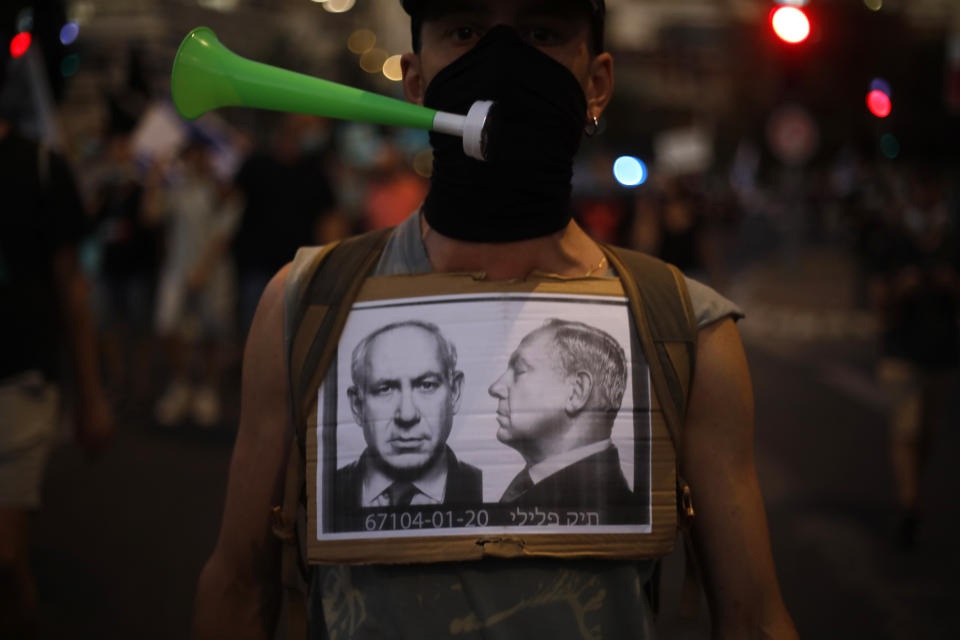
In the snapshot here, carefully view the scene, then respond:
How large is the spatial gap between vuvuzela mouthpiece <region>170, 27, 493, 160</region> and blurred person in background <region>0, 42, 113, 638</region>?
1824 mm

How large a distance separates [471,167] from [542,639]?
0.76 metres

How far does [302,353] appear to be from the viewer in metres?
1.84

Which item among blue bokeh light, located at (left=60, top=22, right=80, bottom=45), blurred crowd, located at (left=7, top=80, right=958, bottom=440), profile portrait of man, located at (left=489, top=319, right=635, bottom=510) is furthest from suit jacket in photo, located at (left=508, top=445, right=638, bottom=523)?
blurred crowd, located at (left=7, top=80, right=958, bottom=440)

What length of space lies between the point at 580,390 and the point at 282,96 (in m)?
0.66

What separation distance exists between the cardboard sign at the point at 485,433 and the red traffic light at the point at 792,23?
367 cm

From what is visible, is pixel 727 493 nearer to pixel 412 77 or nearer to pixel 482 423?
pixel 482 423

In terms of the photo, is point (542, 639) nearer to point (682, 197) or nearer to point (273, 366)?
point (273, 366)

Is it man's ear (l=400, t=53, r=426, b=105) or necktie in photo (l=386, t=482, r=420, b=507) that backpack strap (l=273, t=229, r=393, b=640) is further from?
man's ear (l=400, t=53, r=426, b=105)

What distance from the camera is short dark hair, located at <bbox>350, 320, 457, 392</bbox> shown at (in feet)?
6.03

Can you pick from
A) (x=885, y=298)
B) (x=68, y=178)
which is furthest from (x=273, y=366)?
(x=885, y=298)

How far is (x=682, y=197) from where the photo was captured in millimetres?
10328

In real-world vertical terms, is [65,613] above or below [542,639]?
above

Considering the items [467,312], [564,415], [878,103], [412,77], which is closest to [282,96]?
[412,77]

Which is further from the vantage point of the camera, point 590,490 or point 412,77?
point 412,77
